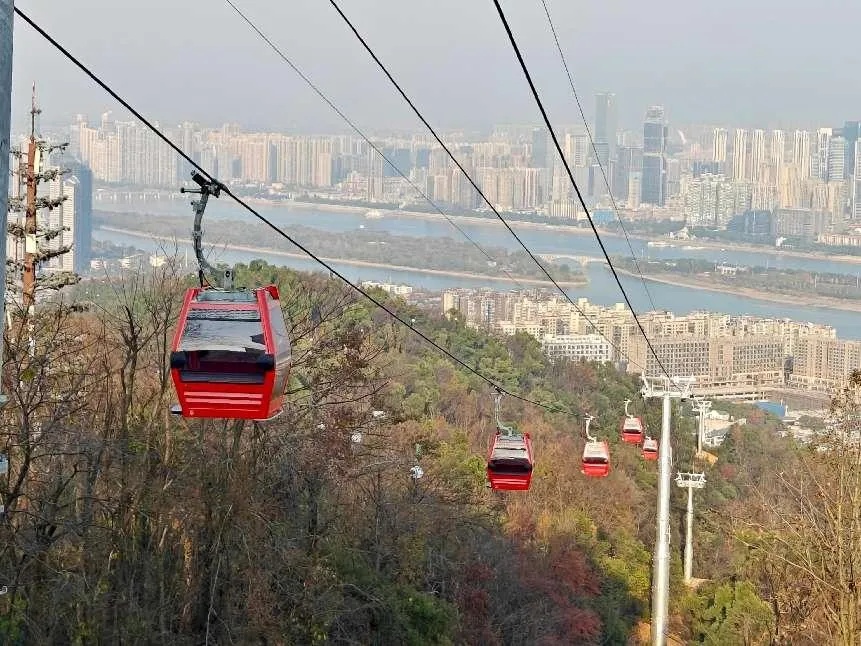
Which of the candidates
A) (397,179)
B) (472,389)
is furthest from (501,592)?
(397,179)

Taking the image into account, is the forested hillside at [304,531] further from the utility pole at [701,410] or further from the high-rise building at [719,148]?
the high-rise building at [719,148]

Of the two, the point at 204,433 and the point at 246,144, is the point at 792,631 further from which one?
the point at 246,144

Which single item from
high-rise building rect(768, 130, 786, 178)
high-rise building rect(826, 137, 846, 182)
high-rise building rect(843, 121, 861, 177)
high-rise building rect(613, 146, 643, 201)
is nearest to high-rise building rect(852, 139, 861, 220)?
high-rise building rect(843, 121, 861, 177)

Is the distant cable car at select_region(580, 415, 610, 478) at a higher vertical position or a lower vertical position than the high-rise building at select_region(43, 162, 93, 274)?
lower

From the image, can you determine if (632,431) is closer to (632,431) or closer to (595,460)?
(632,431)

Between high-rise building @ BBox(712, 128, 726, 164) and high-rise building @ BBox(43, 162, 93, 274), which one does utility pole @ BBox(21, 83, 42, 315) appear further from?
high-rise building @ BBox(712, 128, 726, 164)

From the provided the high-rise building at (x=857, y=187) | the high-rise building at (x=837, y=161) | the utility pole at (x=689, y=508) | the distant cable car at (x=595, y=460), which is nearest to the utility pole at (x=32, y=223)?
the distant cable car at (x=595, y=460)

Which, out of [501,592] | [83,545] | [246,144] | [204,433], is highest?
[246,144]
